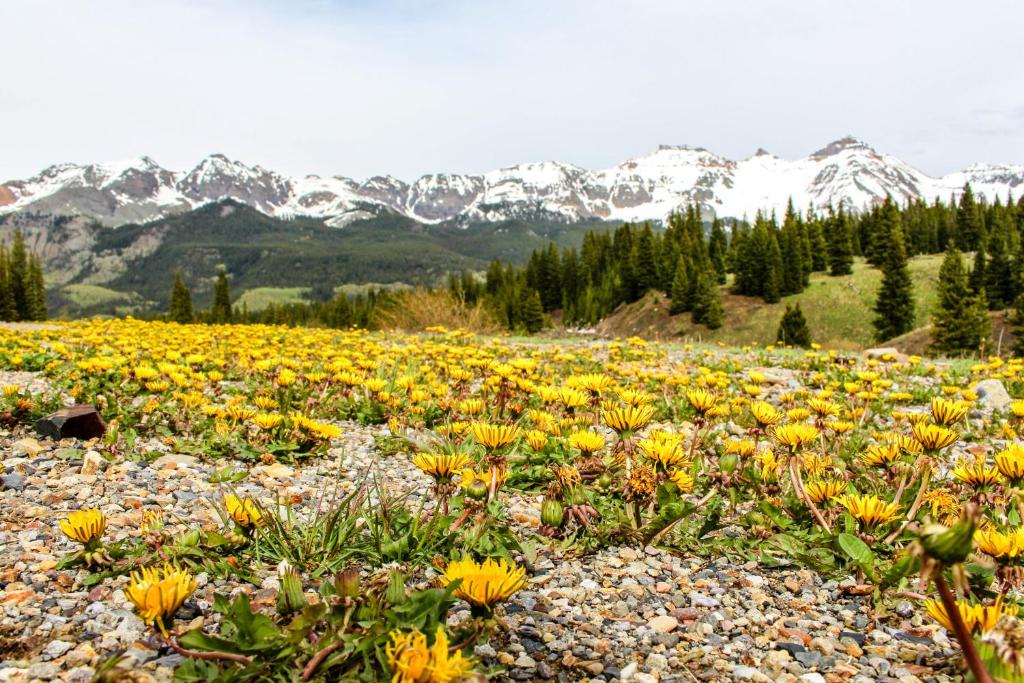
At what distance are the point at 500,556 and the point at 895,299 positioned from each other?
62740 millimetres

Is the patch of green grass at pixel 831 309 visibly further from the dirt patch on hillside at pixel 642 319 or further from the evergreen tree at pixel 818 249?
the evergreen tree at pixel 818 249

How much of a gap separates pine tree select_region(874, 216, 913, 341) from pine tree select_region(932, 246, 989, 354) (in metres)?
15.6

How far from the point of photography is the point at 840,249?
228 ft

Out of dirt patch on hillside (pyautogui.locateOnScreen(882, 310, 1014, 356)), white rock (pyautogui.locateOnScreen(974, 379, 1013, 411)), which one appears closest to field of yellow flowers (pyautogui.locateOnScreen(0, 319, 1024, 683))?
white rock (pyautogui.locateOnScreen(974, 379, 1013, 411))

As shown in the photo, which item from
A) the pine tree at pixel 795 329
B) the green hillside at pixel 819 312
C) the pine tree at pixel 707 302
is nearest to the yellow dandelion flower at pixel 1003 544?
the pine tree at pixel 795 329

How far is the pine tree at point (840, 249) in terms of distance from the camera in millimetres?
68875

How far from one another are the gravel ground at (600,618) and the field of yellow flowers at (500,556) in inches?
0.4

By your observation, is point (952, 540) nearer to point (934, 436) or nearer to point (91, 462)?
point (934, 436)

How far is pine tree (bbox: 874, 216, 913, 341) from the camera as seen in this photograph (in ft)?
175

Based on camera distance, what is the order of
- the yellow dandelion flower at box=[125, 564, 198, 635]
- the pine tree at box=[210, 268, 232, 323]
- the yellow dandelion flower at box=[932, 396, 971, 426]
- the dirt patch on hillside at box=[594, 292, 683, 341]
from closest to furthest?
the yellow dandelion flower at box=[125, 564, 198, 635]
the yellow dandelion flower at box=[932, 396, 971, 426]
the dirt patch on hillside at box=[594, 292, 683, 341]
the pine tree at box=[210, 268, 232, 323]

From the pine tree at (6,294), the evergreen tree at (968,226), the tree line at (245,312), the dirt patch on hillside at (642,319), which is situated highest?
the evergreen tree at (968,226)

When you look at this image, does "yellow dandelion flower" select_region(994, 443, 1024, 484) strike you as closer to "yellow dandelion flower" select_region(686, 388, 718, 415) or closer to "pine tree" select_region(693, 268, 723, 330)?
"yellow dandelion flower" select_region(686, 388, 718, 415)

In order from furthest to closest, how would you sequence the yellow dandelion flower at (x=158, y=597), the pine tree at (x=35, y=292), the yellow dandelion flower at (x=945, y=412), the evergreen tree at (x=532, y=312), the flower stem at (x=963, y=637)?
the evergreen tree at (x=532, y=312) → the pine tree at (x=35, y=292) → the yellow dandelion flower at (x=945, y=412) → the yellow dandelion flower at (x=158, y=597) → the flower stem at (x=963, y=637)

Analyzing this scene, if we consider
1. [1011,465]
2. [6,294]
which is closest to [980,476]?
[1011,465]
